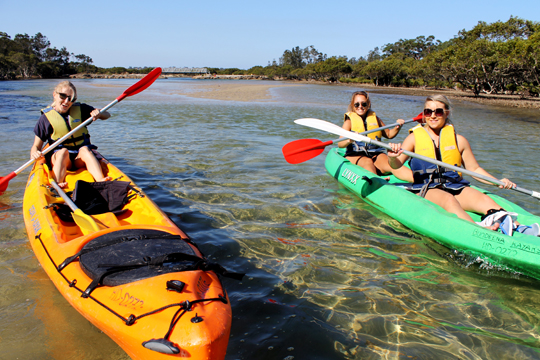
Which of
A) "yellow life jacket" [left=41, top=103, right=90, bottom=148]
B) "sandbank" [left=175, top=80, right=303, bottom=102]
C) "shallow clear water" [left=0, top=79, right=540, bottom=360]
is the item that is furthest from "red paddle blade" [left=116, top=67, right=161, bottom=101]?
"sandbank" [left=175, top=80, right=303, bottom=102]

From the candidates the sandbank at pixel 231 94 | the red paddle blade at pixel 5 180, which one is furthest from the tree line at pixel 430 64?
the red paddle blade at pixel 5 180

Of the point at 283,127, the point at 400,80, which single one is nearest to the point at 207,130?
the point at 283,127

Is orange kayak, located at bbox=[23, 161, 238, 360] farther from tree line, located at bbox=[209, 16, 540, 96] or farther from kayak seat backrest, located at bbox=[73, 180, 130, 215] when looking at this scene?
tree line, located at bbox=[209, 16, 540, 96]

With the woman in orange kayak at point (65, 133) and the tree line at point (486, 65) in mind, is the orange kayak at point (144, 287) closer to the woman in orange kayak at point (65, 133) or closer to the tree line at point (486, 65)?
the woman in orange kayak at point (65, 133)

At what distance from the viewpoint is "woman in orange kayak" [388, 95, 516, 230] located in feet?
12.8

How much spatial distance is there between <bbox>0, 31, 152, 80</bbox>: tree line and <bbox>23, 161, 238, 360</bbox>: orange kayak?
6597 cm

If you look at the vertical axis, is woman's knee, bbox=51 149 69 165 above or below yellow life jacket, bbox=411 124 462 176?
below

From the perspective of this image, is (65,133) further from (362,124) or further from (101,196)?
(362,124)

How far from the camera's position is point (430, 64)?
36500 mm

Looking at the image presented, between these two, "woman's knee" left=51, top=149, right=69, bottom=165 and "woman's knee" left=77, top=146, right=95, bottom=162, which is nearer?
"woman's knee" left=51, top=149, right=69, bottom=165

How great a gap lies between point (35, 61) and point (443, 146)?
78.1 meters

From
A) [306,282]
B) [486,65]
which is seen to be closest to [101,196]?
[306,282]

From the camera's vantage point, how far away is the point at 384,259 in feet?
11.6

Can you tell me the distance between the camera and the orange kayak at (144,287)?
1.90 metres
